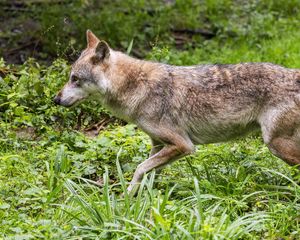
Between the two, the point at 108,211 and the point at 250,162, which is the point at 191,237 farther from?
the point at 250,162

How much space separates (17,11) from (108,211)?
29.4ft

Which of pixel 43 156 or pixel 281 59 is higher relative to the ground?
pixel 43 156

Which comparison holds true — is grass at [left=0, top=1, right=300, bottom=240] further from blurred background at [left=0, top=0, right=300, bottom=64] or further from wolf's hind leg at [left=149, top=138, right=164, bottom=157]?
blurred background at [left=0, top=0, right=300, bottom=64]

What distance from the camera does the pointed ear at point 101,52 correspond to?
8.33 meters

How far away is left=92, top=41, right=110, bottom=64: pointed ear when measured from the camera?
8.33 m

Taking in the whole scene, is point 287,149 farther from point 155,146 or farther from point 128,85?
point 128,85

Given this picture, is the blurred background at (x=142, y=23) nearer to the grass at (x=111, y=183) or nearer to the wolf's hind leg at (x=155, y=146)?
the grass at (x=111, y=183)

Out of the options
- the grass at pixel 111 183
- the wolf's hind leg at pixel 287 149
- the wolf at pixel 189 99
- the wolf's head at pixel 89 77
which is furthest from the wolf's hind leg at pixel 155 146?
the wolf's hind leg at pixel 287 149

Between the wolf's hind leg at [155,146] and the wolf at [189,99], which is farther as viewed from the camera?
the wolf's hind leg at [155,146]

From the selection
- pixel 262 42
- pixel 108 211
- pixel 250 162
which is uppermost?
pixel 108 211

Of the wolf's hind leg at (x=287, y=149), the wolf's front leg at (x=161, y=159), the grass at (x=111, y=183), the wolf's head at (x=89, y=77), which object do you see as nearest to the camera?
the grass at (x=111, y=183)

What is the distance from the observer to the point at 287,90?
7902mm

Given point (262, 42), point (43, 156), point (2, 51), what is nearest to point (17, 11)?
point (2, 51)

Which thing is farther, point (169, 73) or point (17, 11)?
point (17, 11)
